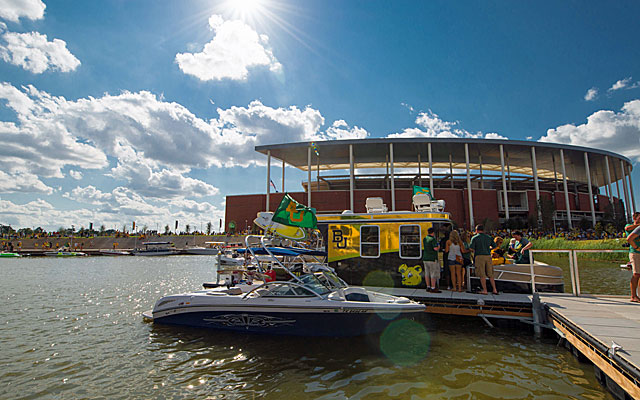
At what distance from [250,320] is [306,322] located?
148cm

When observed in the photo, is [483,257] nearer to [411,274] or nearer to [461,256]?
[461,256]

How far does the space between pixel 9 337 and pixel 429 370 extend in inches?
415

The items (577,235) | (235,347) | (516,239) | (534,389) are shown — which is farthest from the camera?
(577,235)

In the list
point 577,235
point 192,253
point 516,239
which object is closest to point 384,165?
point 577,235

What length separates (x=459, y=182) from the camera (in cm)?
5138

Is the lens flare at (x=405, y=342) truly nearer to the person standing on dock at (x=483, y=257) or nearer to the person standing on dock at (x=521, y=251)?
the person standing on dock at (x=483, y=257)

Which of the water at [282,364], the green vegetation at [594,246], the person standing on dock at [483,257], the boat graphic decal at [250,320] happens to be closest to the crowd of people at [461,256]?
the person standing on dock at [483,257]

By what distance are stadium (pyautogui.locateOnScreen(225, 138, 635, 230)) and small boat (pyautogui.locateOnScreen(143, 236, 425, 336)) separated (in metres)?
35.6

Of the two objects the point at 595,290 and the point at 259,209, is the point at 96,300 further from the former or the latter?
the point at 259,209

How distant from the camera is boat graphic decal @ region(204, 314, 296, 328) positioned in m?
7.94

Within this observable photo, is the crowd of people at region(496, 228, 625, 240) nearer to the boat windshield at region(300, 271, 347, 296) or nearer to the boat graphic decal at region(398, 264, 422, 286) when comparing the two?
the boat graphic decal at region(398, 264, 422, 286)

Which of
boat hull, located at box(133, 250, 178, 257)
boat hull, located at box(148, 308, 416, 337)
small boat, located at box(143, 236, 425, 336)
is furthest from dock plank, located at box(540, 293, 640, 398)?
boat hull, located at box(133, 250, 178, 257)

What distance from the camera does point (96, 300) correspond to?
13383 mm

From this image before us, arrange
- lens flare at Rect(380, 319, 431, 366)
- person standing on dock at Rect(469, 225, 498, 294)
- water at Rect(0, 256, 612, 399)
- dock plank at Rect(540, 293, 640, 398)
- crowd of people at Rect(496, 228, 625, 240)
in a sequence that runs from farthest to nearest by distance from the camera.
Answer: crowd of people at Rect(496, 228, 625, 240), person standing on dock at Rect(469, 225, 498, 294), lens flare at Rect(380, 319, 431, 366), water at Rect(0, 256, 612, 399), dock plank at Rect(540, 293, 640, 398)
